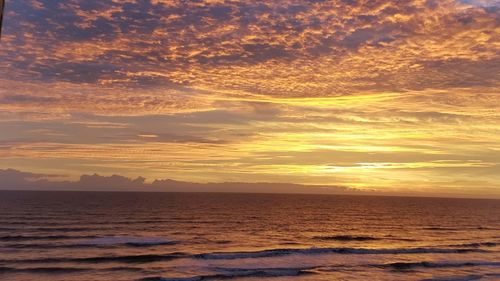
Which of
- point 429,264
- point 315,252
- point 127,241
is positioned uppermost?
point 127,241

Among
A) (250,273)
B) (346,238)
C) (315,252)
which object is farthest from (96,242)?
(346,238)

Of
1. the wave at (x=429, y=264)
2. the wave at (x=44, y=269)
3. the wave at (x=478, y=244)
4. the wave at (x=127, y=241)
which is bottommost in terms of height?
the wave at (x=429, y=264)

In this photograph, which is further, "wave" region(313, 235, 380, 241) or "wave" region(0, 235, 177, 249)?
"wave" region(313, 235, 380, 241)

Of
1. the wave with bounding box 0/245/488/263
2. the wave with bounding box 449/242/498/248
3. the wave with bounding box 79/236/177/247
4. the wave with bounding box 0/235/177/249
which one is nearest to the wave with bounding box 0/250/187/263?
the wave with bounding box 0/245/488/263

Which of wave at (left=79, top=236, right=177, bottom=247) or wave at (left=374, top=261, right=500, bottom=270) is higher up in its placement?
wave at (left=79, top=236, right=177, bottom=247)

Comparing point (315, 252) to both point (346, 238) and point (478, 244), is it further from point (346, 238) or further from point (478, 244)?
point (478, 244)

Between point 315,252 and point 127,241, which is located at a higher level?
point 127,241

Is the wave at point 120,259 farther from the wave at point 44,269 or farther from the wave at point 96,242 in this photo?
the wave at point 96,242

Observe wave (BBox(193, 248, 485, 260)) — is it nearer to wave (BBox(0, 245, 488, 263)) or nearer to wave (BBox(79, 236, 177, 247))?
wave (BBox(0, 245, 488, 263))

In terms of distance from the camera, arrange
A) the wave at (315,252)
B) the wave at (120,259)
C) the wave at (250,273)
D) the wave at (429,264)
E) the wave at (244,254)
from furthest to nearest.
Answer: the wave at (315,252), the wave at (429,264), the wave at (244,254), the wave at (120,259), the wave at (250,273)

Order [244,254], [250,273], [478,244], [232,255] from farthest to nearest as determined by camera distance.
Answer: [478,244], [244,254], [232,255], [250,273]

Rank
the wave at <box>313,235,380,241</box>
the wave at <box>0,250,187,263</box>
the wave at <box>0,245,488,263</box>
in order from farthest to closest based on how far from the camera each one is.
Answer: the wave at <box>313,235,380,241</box> < the wave at <box>0,245,488,263</box> < the wave at <box>0,250,187,263</box>

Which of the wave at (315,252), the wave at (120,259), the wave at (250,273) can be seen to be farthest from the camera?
the wave at (315,252)

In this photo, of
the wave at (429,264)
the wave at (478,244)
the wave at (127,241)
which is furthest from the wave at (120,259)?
the wave at (478,244)
